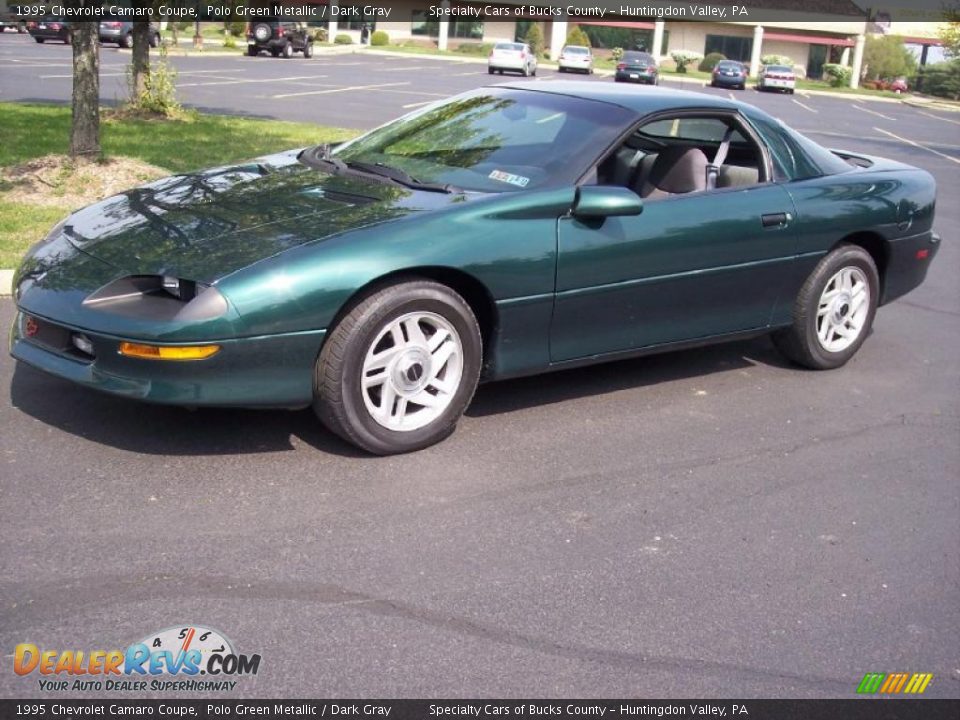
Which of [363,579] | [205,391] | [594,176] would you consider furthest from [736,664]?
[594,176]

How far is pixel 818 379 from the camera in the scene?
20.7 feet

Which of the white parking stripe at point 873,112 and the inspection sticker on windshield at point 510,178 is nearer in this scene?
the inspection sticker on windshield at point 510,178

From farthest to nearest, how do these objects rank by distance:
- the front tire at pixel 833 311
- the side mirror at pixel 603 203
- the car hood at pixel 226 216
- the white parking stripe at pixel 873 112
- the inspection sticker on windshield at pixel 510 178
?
the white parking stripe at pixel 873 112, the front tire at pixel 833 311, the inspection sticker on windshield at pixel 510 178, the side mirror at pixel 603 203, the car hood at pixel 226 216

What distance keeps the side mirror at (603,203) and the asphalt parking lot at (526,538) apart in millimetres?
973

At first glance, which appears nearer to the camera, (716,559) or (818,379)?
(716,559)

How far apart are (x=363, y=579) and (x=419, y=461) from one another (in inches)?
42.5

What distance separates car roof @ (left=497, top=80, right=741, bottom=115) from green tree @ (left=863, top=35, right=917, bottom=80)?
74.6 meters

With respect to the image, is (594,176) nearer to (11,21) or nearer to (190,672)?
(190,672)

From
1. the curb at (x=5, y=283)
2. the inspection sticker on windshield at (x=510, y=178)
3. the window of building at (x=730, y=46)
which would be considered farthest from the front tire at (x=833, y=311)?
the window of building at (x=730, y=46)

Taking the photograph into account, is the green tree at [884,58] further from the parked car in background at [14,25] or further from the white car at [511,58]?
the parked car in background at [14,25]

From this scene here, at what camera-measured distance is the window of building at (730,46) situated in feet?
242

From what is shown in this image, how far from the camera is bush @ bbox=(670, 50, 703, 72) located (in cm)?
6512

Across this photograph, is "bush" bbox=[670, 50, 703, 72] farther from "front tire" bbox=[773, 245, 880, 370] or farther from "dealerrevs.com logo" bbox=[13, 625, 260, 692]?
"dealerrevs.com logo" bbox=[13, 625, 260, 692]

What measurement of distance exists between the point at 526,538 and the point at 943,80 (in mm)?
68684
